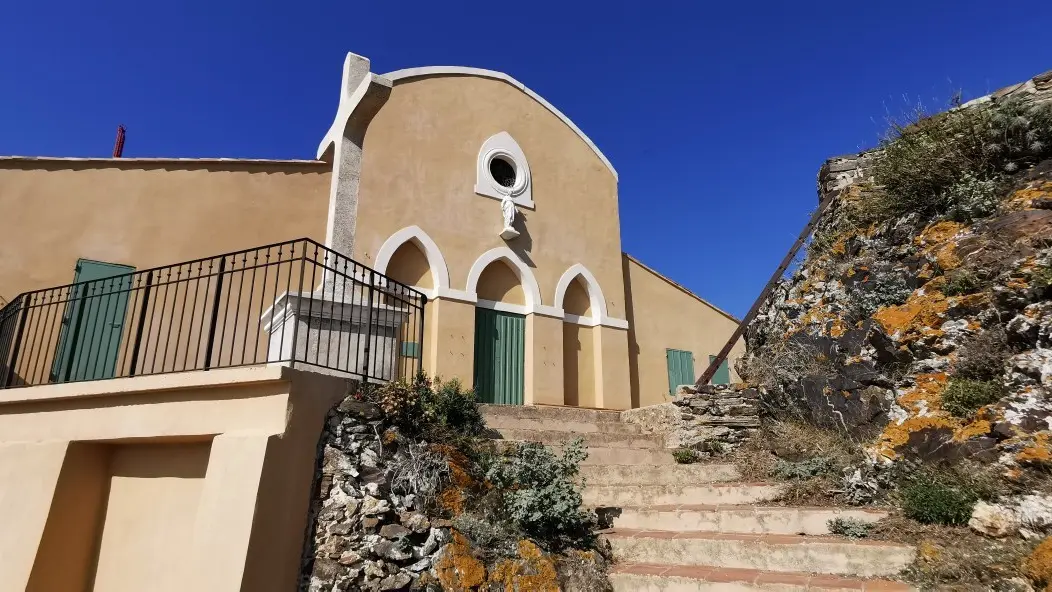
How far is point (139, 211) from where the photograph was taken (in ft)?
31.6

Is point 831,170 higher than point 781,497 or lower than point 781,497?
higher

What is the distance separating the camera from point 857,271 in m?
7.20

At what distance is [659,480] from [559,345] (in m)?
5.83

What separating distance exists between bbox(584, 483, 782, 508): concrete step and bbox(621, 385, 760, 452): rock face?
1784 mm

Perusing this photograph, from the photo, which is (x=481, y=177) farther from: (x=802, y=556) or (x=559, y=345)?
(x=802, y=556)

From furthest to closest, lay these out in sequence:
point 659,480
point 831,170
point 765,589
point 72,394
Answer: point 831,170, point 659,480, point 72,394, point 765,589

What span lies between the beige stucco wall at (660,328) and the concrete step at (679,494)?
743 centimetres

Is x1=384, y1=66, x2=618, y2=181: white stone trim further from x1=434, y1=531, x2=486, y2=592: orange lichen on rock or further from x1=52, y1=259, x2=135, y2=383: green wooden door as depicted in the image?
x1=434, y1=531, x2=486, y2=592: orange lichen on rock

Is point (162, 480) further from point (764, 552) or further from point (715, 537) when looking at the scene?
point (764, 552)

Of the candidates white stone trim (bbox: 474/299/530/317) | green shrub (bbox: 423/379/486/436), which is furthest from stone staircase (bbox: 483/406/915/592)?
white stone trim (bbox: 474/299/530/317)

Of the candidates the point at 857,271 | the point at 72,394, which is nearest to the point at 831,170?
the point at 857,271

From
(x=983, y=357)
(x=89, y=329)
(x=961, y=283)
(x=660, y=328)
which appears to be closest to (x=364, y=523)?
(x=983, y=357)

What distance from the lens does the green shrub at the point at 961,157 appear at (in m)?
6.35

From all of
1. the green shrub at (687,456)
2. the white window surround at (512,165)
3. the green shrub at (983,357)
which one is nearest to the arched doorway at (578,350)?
the white window surround at (512,165)
